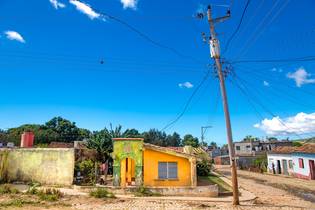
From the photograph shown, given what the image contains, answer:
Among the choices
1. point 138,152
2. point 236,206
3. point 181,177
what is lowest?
point 236,206

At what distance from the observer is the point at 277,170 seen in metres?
41.9

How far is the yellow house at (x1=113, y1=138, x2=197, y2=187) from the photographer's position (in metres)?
21.2

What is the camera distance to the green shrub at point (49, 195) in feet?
55.6

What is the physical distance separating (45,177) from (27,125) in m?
68.3

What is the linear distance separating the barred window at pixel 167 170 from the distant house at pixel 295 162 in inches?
744

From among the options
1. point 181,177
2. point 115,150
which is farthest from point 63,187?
point 181,177

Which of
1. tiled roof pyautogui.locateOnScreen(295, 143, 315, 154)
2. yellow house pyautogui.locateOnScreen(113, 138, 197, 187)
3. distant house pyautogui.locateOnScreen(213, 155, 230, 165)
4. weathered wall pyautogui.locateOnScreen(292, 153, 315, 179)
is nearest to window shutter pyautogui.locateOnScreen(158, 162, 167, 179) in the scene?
yellow house pyautogui.locateOnScreen(113, 138, 197, 187)

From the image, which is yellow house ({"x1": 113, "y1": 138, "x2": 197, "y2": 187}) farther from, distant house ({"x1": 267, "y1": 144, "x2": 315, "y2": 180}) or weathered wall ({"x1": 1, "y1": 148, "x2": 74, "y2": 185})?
distant house ({"x1": 267, "y1": 144, "x2": 315, "y2": 180})

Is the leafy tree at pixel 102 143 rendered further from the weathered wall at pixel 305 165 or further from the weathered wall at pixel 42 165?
the weathered wall at pixel 305 165

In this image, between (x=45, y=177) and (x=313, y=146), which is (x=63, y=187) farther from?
(x=313, y=146)

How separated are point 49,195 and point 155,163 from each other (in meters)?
7.77

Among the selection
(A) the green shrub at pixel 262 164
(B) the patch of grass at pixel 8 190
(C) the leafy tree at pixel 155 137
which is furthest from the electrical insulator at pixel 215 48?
(C) the leafy tree at pixel 155 137

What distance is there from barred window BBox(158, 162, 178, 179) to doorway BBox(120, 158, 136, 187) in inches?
96.1

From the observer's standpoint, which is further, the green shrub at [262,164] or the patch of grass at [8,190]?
the green shrub at [262,164]
